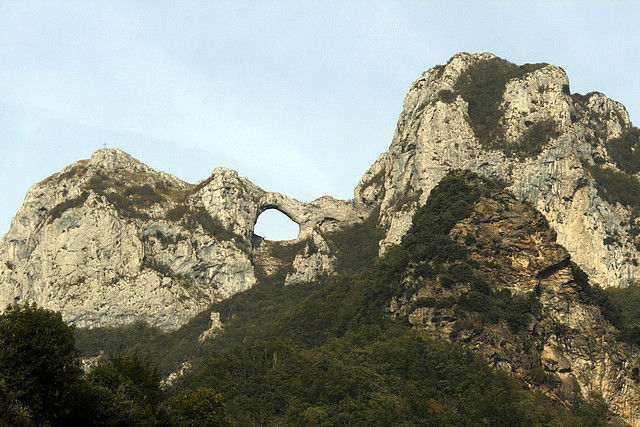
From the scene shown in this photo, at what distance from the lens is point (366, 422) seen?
11225 centimetres

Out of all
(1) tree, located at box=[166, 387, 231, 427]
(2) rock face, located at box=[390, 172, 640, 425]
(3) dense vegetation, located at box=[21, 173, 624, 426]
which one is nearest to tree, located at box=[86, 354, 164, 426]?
(3) dense vegetation, located at box=[21, 173, 624, 426]

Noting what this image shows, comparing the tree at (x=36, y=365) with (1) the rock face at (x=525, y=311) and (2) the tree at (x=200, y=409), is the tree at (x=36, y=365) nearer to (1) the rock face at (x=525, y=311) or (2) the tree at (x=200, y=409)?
(2) the tree at (x=200, y=409)

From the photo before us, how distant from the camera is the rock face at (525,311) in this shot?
452ft

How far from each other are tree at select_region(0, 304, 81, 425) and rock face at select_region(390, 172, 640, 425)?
3285 inches

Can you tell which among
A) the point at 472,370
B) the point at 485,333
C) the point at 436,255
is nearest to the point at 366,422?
the point at 472,370

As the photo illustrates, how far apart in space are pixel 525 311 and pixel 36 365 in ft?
316

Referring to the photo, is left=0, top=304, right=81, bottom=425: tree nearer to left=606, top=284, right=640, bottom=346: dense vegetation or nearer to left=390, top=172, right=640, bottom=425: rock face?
left=390, top=172, right=640, bottom=425: rock face

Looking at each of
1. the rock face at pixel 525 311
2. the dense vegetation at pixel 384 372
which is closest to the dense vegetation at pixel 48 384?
the dense vegetation at pixel 384 372

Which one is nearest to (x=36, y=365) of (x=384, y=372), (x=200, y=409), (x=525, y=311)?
(x=200, y=409)

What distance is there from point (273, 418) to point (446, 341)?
33408 millimetres

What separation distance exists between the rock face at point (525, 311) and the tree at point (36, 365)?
8343cm

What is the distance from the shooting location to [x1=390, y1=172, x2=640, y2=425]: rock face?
138m

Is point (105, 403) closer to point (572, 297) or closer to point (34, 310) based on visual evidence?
point (34, 310)

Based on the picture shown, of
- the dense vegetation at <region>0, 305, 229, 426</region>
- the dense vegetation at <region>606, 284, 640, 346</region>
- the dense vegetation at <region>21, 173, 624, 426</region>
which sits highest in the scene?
the dense vegetation at <region>606, 284, 640, 346</region>
